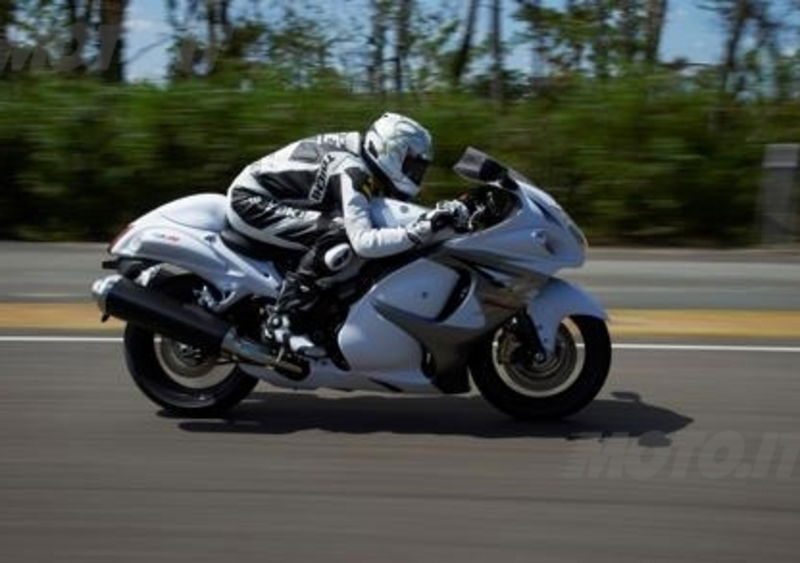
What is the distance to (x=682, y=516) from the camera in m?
5.98

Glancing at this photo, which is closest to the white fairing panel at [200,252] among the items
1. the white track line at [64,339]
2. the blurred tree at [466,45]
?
the white track line at [64,339]

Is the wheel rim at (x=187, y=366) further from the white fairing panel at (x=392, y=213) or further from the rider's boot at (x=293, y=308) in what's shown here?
the white fairing panel at (x=392, y=213)

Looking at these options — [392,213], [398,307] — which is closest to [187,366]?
[398,307]

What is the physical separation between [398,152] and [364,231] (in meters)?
0.43

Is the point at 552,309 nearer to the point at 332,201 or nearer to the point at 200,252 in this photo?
the point at 332,201

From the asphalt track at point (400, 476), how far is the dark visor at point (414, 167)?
1236 millimetres

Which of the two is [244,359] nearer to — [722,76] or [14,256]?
[14,256]

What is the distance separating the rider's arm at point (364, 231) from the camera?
7.10m

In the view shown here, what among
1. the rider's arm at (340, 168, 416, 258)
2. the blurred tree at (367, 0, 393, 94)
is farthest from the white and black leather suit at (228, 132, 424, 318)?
the blurred tree at (367, 0, 393, 94)

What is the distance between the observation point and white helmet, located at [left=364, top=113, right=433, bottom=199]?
722 cm

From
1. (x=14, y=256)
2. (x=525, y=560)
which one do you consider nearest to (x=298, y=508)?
(x=525, y=560)

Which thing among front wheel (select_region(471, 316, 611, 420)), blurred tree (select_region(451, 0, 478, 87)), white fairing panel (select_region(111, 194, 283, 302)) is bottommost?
blurred tree (select_region(451, 0, 478, 87))

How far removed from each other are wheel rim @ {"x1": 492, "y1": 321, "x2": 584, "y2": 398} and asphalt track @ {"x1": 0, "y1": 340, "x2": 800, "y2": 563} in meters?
0.21

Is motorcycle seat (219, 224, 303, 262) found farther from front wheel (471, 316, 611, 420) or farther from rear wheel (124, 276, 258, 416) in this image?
front wheel (471, 316, 611, 420)
